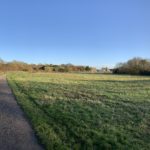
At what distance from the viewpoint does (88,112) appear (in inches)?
403

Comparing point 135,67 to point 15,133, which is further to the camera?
point 135,67

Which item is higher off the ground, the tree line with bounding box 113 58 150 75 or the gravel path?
the tree line with bounding box 113 58 150 75

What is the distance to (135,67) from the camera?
75.9 m

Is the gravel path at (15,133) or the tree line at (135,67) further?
the tree line at (135,67)

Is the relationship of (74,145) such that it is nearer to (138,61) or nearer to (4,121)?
(4,121)

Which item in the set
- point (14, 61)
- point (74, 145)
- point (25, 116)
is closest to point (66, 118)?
point (25, 116)

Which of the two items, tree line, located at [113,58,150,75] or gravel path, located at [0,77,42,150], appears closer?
gravel path, located at [0,77,42,150]

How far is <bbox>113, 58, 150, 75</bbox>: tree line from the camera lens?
7289cm

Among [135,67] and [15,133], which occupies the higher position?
[135,67]

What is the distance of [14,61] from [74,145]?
8004cm

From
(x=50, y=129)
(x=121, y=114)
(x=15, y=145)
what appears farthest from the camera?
(x=121, y=114)

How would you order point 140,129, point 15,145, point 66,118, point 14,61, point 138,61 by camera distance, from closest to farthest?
point 15,145, point 140,129, point 66,118, point 138,61, point 14,61

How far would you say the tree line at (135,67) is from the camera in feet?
239

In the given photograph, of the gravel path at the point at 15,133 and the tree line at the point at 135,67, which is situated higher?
the tree line at the point at 135,67
